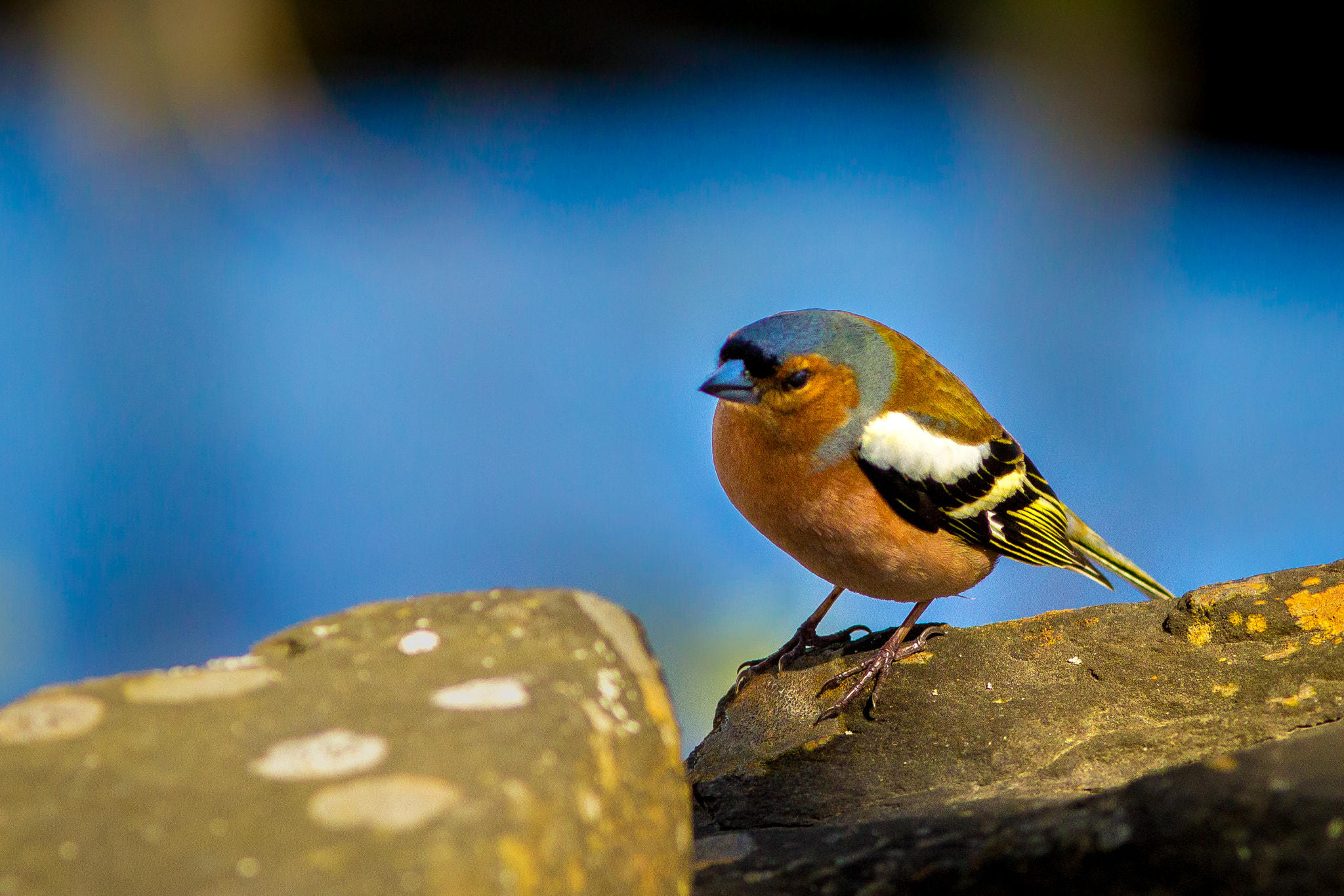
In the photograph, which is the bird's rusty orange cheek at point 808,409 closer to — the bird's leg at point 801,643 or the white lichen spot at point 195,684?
the bird's leg at point 801,643

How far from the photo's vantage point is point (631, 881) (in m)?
1.56

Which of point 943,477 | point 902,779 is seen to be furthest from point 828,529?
point 902,779

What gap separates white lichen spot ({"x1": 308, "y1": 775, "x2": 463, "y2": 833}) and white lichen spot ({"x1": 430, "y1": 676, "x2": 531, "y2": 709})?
8.1 inches

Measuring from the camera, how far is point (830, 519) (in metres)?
2.99

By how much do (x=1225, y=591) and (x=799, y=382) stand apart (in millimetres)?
1225

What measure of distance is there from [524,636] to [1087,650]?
5.56ft

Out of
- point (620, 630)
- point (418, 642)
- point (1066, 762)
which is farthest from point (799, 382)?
point (418, 642)

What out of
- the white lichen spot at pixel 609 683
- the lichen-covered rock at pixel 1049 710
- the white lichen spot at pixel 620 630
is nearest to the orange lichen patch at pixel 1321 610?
the lichen-covered rock at pixel 1049 710

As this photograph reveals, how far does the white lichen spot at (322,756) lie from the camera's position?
1470 mm

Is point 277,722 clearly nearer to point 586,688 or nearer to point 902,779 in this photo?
point 586,688

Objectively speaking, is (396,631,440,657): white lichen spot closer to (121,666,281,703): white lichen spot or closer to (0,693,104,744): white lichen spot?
(121,666,281,703): white lichen spot

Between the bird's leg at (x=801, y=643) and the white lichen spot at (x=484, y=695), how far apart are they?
5.64 ft

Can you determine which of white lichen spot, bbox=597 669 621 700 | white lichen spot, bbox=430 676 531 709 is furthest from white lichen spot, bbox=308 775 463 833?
white lichen spot, bbox=597 669 621 700

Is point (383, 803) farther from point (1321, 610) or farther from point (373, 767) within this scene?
point (1321, 610)
